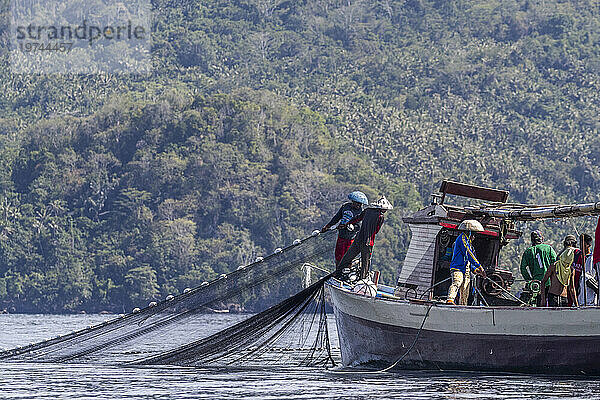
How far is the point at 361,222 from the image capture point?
21547mm

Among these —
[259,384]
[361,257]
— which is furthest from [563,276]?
[259,384]

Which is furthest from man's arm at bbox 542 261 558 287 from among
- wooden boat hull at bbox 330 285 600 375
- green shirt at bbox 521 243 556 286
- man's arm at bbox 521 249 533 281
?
man's arm at bbox 521 249 533 281

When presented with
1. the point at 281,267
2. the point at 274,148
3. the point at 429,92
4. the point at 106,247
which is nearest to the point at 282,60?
the point at 429,92

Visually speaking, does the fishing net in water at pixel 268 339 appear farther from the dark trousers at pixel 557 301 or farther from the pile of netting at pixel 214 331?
the dark trousers at pixel 557 301

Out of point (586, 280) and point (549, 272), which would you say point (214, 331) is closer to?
point (549, 272)

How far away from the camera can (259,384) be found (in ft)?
61.8

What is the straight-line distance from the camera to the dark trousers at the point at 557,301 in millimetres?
18844

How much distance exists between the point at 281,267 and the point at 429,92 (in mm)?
87683

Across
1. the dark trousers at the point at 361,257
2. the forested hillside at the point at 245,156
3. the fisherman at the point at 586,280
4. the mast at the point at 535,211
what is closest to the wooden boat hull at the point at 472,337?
the dark trousers at the point at 361,257

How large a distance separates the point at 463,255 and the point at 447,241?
54.0 inches

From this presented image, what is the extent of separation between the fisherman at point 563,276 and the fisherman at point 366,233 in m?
3.16

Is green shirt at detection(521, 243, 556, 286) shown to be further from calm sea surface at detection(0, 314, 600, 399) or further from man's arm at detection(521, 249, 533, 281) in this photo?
calm sea surface at detection(0, 314, 600, 399)

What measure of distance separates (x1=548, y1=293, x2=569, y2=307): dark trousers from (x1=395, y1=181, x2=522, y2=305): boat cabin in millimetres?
1490

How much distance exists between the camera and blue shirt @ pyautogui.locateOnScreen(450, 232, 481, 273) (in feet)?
64.7
